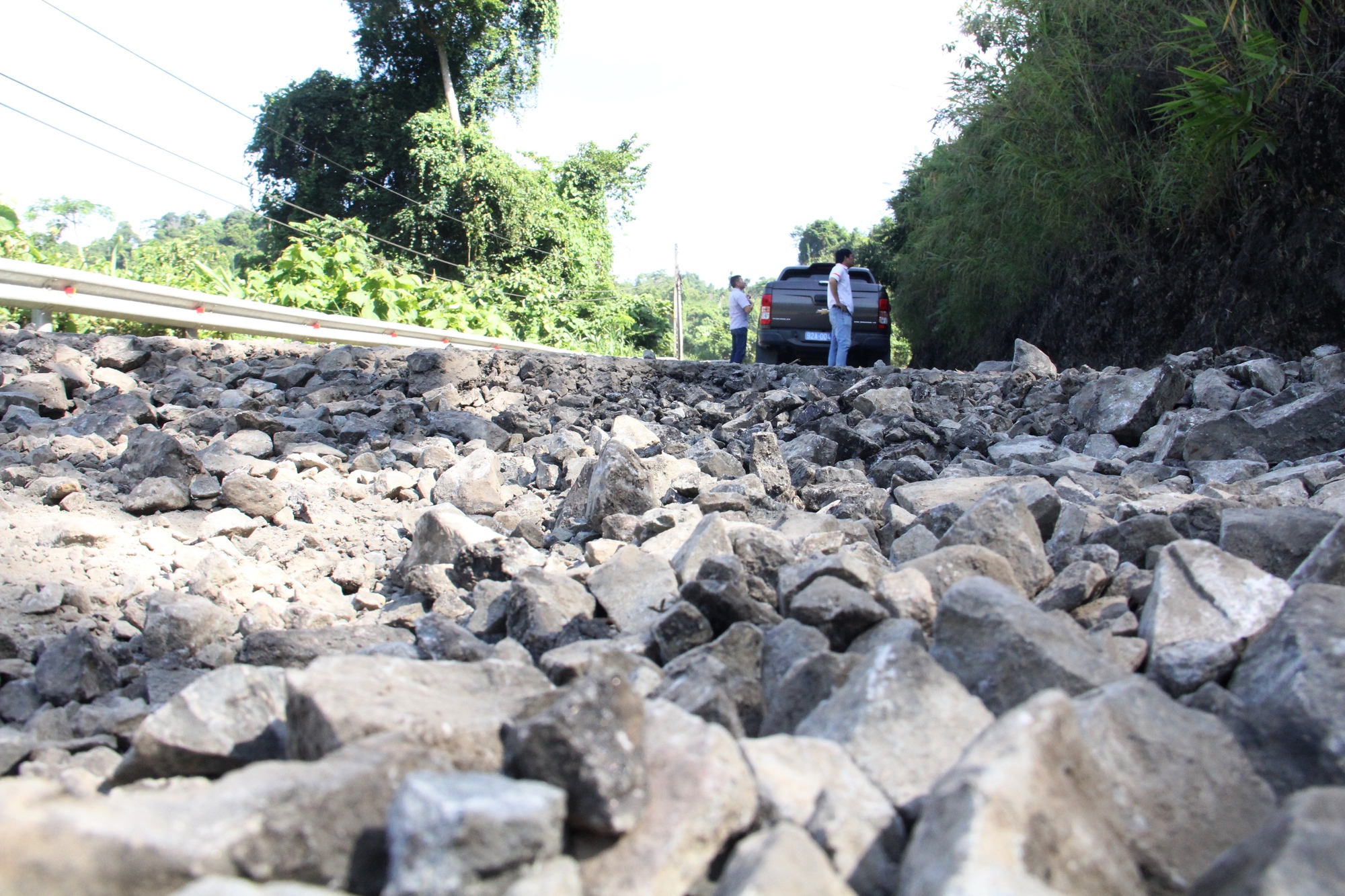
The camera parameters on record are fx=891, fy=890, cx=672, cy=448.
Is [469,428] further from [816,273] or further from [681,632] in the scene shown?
[816,273]

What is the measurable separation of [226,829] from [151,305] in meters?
5.87

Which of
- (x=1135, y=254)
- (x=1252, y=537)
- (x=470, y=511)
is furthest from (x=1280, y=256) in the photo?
(x=470, y=511)

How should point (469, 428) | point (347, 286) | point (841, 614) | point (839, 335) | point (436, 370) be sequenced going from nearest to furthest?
point (841, 614)
point (469, 428)
point (436, 370)
point (839, 335)
point (347, 286)

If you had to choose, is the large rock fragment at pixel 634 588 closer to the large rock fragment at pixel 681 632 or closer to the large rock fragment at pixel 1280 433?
the large rock fragment at pixel 681 632

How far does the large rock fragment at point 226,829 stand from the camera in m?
1.01

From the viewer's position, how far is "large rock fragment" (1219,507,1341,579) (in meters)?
2.11

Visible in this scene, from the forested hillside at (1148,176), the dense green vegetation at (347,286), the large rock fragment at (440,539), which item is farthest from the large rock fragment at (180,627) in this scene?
the forested hillside at (1148,176)

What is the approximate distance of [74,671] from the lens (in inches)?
83.0

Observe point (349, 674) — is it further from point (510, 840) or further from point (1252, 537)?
point (1252, 537)

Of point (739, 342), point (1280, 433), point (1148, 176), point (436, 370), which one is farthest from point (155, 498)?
point (739, 342)

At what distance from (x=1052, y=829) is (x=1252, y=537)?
4.78ft

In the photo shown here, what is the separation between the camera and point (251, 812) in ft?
3.67

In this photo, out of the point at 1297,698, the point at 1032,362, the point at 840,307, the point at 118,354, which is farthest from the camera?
the point at 840,307

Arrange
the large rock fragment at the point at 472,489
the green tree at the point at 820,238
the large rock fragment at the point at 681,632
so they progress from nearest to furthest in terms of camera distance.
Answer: the large rock fragment at the point at 681,632
the large rock fragment at the point at 472,489
the green tree at the point at 820,238
